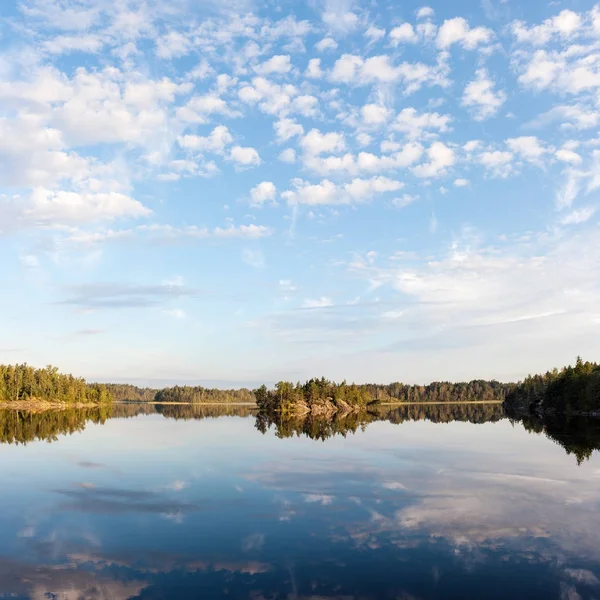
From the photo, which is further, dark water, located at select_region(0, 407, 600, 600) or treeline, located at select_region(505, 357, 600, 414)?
treeline, located at select_region(505, 357, 600, 414)

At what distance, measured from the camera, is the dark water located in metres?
21.3

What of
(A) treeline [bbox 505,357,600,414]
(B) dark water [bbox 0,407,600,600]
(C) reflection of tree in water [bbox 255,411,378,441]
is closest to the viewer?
(B) dark water [bbox 0,407,600,600]

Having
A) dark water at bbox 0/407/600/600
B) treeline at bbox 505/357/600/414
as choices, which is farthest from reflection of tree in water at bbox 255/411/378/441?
treeline at bbox 505/357/600/414

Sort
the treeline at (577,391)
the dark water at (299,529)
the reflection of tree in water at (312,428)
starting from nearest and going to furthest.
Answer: the dark water at (299,529) → the reflection of tree in water at (312,428) → the treeline at (577,391)

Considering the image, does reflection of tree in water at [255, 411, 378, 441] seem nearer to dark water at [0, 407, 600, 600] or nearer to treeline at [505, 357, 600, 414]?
dark water at [0, 407, 600, 600]

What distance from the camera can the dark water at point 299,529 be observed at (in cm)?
2134

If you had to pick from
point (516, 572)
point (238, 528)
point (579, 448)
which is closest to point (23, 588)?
point (238, 528)

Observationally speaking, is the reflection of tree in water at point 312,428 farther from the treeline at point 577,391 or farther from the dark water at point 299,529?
the treeline at point 577,391

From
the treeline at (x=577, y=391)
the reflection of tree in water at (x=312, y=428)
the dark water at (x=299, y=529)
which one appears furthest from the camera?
the treeline at (x=577, y=391)

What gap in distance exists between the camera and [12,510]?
112 ft

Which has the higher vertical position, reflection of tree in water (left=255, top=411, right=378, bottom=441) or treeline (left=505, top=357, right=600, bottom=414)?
treeline (left=505, top=357, right=600, bottom=414)

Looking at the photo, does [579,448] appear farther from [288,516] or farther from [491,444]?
[288,516]

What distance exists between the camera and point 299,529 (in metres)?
29.8

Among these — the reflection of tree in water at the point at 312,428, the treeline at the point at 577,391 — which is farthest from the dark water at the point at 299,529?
the treeline at the point at 577,391
